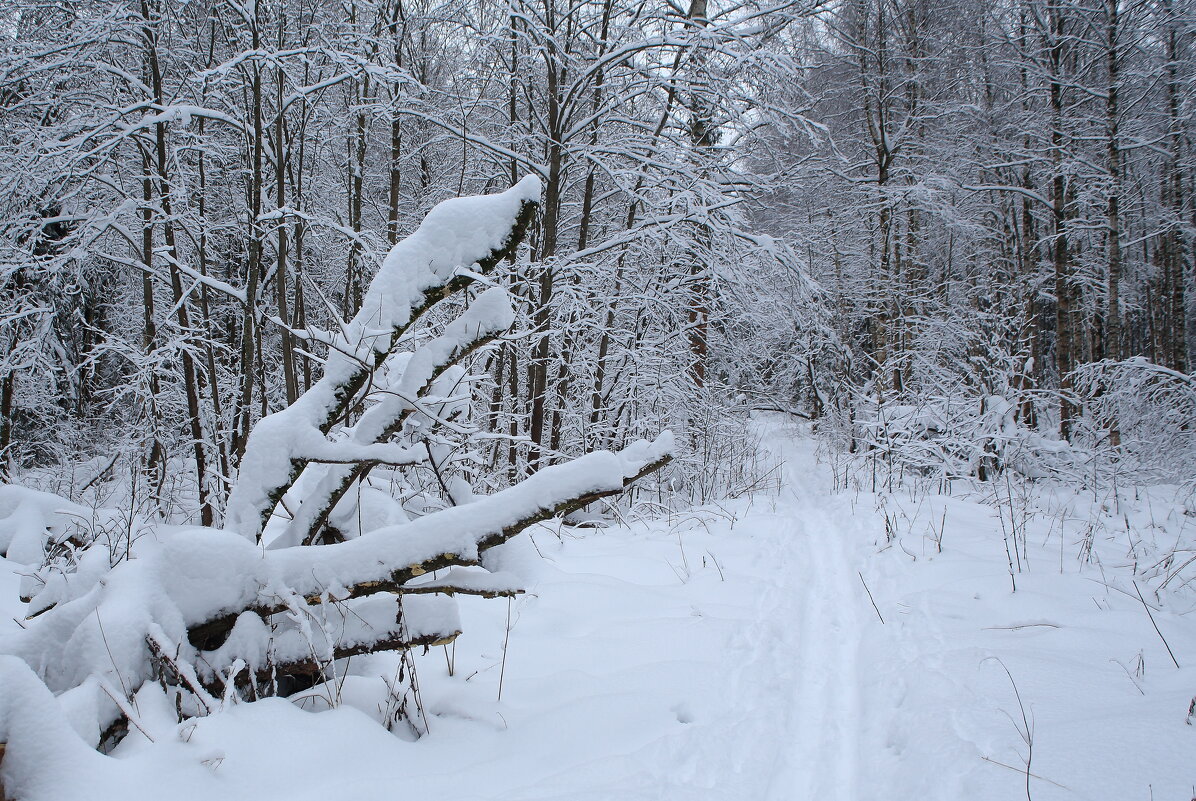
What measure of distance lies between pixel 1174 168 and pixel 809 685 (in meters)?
18.5

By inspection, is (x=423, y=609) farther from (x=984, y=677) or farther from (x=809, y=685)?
(x=984, y=677)

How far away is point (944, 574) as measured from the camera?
3711 mm

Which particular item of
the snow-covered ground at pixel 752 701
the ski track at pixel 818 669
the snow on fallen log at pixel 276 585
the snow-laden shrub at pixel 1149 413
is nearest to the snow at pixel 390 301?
the snow on fallen log at pixel 276 585

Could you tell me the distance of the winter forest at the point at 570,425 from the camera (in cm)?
171

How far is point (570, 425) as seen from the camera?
8805mm

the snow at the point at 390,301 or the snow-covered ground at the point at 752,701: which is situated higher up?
the snow at the point at 390,301

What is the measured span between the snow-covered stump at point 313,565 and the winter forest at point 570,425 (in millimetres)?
13

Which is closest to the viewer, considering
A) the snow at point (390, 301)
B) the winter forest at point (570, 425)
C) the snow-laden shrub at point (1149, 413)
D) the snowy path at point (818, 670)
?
the winter forest at point (570, 425)

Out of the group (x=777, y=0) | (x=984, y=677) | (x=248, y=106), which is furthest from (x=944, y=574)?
(x=248, y=106)

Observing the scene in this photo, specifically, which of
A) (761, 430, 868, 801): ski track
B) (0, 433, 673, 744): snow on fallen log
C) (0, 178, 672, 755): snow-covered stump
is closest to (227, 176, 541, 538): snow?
(0, 178, 672, 755): snow-covered stump

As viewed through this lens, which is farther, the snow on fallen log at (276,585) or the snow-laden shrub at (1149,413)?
the snow-laden shrub at (1149,413)

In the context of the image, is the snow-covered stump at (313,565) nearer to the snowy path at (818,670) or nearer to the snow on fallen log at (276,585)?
the snow on fallen log at (276,585)

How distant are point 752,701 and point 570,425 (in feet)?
21.6

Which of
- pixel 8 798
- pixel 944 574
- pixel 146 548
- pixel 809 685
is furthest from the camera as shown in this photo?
pixel 944 574
